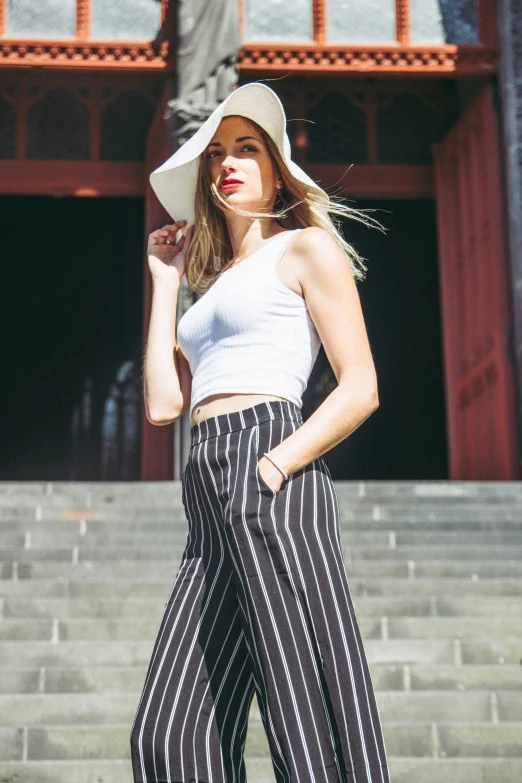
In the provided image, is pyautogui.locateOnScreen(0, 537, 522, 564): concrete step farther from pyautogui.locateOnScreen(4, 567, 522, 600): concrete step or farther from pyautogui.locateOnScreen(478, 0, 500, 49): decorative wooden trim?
pyautogui.locateOnScreen(478, 0, 500, 49): decorative wooden trim

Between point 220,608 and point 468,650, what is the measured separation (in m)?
2.78

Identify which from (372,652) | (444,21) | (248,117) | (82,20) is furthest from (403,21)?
(248,117)

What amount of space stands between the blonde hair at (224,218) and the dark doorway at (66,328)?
1233 centimetres

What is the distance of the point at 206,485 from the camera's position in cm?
198

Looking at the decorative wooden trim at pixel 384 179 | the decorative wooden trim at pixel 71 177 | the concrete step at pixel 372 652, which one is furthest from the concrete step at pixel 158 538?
the decorative wooden trim at pixel 384 179

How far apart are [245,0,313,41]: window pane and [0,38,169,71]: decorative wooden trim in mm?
709

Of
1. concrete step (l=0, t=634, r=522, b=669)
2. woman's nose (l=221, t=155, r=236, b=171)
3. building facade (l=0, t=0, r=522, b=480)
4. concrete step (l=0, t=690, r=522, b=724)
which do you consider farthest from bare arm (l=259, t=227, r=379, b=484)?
building facade (l=0, t=0, r=522, b=480)

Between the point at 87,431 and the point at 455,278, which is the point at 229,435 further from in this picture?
the point at 87,431

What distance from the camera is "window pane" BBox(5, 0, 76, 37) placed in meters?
8.71

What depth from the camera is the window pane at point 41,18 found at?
871 cm

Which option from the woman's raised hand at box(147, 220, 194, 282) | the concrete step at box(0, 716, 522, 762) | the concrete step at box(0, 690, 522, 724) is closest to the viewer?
the woman's raised hand at box(147, 220, 194, 282)

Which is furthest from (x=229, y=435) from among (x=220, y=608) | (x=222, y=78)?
(x=222, y=78)

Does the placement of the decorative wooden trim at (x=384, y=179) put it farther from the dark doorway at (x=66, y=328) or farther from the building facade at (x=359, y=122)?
the dark doorway at (x=66, y=328)

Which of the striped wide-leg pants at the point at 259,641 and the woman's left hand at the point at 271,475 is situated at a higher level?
the woman's left hand at the point at 271,475
